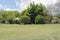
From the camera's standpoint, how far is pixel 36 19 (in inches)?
1998

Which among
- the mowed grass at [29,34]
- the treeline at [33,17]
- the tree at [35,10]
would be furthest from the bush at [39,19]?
the mowed grass at [29,34]

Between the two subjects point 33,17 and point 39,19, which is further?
point 33,17

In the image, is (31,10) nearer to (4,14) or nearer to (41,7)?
(41,7)

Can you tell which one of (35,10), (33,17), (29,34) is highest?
(35,10)

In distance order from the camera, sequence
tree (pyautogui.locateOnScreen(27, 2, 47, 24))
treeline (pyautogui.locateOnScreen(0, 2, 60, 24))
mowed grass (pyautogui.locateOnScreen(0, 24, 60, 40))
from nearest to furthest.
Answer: mowed grass (pyautogui.locateOnScreen(0, 24, 60, 40)) → treeline (pyautogui.locateOnScreen(0, 2, 60, 24)) → tree (pyautogui.locateOnScreen(27, 2, 47, 24))

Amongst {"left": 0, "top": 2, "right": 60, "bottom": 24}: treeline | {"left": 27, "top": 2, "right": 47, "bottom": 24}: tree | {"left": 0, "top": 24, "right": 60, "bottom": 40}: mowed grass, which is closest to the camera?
{"left": 0, "top": 24, "right": 60, "bottom": 40}: mowed grass

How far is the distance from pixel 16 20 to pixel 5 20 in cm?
535

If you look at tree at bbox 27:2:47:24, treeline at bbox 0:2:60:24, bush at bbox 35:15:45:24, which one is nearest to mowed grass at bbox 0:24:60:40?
bush at bbox 35:15:45:24

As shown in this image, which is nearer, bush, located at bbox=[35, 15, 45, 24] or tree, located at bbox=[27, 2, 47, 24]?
bush, located at bbox=[35, 15, 45, 24]

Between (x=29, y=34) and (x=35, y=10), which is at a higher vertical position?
(x=35, y=10)

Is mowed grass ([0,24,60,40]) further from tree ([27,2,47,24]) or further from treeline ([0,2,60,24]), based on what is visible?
tree ([27,2,47,24])

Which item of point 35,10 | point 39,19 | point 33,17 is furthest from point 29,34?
point 35,10

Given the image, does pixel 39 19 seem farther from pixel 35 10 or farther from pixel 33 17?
pixel 35 10

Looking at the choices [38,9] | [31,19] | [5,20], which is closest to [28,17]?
[31,19]
